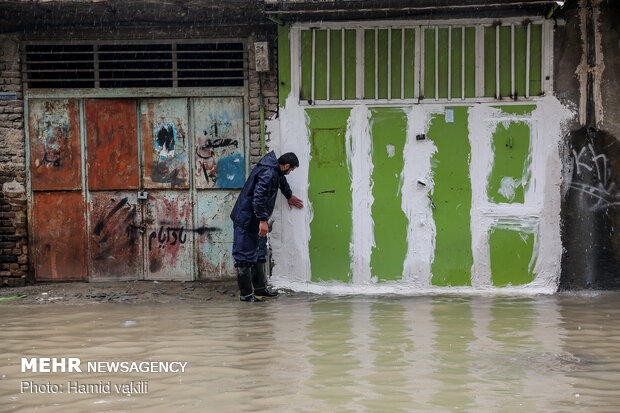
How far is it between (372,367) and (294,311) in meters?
2.29

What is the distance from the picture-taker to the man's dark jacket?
7.48m

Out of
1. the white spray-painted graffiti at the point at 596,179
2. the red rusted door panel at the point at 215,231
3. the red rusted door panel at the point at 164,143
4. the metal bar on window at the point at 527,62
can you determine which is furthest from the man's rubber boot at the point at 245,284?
the white spray-painted graffiti at the point at 596,179

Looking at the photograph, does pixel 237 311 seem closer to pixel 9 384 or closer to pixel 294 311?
pixel 294 311

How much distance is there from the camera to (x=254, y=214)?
7.62 meters

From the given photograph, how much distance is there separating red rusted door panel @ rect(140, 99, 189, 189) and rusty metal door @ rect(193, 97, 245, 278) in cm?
17

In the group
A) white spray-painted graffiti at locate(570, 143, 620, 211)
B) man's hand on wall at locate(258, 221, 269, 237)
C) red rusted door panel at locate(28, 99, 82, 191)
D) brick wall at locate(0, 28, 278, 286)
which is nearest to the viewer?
man's hand on wall at locate(258, 221, 269, 237)

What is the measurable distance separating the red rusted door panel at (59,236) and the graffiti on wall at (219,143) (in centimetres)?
163

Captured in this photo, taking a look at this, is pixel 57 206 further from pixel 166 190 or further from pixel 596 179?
pixel 596 179

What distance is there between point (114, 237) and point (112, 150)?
43.6 inches

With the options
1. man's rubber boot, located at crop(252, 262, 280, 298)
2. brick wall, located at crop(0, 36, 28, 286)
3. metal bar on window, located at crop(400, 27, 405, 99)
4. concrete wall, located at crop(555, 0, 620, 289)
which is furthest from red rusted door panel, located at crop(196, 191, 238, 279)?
concrete wall, located at crop(555, 0, 620, 289)

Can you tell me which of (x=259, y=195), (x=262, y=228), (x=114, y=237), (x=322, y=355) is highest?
(x=259, y=195)

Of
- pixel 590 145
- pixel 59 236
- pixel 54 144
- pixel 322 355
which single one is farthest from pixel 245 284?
pixel 590 145

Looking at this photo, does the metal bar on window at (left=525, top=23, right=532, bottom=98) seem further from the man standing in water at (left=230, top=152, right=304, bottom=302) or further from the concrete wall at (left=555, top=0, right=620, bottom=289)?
the man standing in water at (left=230, top=152, right=304, bottom=302)

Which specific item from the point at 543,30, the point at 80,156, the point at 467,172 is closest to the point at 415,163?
the point at 467,172
